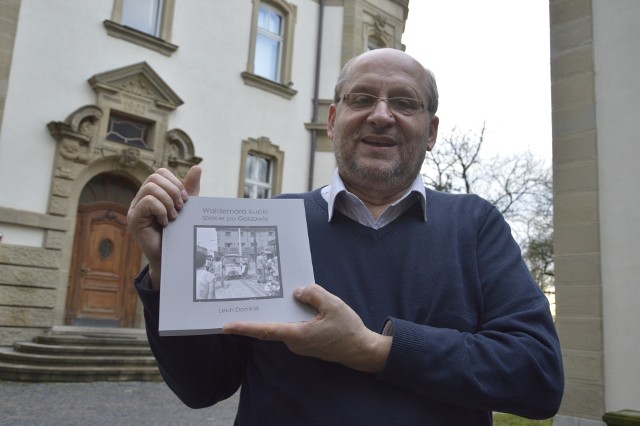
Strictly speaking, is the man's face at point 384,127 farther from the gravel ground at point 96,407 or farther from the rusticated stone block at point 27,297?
the rusticated stone block at point 27,297

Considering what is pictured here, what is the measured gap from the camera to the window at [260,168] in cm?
1244

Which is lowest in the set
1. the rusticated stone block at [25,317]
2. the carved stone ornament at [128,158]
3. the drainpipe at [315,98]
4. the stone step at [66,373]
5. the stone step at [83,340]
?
the stone step at [66,373]

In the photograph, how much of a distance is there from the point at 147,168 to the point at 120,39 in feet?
8.39

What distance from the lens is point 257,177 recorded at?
42.3ft

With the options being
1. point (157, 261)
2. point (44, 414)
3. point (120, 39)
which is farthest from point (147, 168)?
point (157, 261)

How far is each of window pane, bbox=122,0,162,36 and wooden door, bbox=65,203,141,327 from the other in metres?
3.72

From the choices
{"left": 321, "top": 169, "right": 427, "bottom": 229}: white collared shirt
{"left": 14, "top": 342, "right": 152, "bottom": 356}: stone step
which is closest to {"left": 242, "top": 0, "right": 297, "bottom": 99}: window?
{"left": 14, "top": 342, "right": 152, "bottom": 356}: stone step

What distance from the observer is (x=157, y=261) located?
1.39 m

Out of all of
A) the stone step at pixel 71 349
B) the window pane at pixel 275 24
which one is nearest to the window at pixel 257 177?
the window pane at pixel 275 24

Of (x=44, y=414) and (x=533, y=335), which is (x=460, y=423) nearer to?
(x=533, y=335)

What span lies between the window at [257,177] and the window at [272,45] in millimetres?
1728

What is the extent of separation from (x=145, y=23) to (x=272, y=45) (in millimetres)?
3390

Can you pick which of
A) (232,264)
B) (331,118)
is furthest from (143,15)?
(232,264)

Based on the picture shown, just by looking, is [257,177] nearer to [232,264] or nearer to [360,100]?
[360,100]
